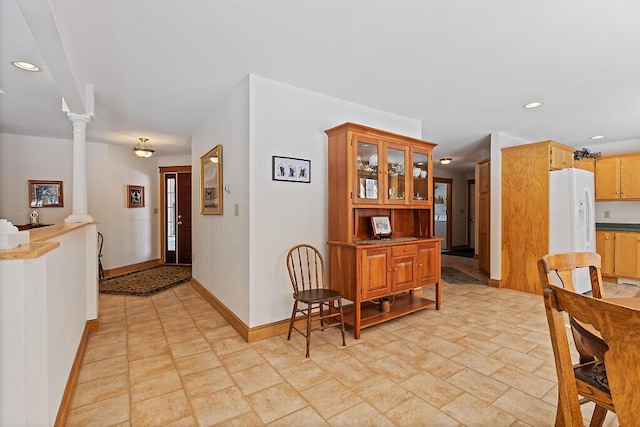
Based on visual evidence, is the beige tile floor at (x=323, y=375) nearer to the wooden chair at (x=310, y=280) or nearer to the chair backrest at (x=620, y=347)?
the wooden chair at (x=310, y=280)

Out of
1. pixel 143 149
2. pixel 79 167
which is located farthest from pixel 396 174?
pixel 143 149

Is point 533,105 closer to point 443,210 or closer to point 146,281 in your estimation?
point 443,210

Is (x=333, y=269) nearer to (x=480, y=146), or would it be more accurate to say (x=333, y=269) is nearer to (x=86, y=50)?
(x=86, y=50)

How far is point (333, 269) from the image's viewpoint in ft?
10.3

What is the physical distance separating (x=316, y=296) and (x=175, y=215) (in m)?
5.27

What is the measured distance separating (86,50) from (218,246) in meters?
2.18

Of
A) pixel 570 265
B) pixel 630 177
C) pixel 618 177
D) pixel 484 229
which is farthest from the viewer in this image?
pixel 484 229

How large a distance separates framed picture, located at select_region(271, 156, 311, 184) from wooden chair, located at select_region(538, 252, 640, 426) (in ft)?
7.14

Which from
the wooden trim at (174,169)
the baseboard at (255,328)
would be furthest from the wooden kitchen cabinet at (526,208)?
the wooden trim at (174,169)

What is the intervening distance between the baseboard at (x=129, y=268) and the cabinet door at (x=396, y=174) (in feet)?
17.2

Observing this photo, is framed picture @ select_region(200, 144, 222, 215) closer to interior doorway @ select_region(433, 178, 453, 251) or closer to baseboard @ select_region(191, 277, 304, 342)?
baseboard @ select_region(191, 277, 304, 342)

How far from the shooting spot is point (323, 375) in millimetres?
2217

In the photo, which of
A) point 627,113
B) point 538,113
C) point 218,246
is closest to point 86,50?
point 218,246

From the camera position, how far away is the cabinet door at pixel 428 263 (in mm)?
3422
